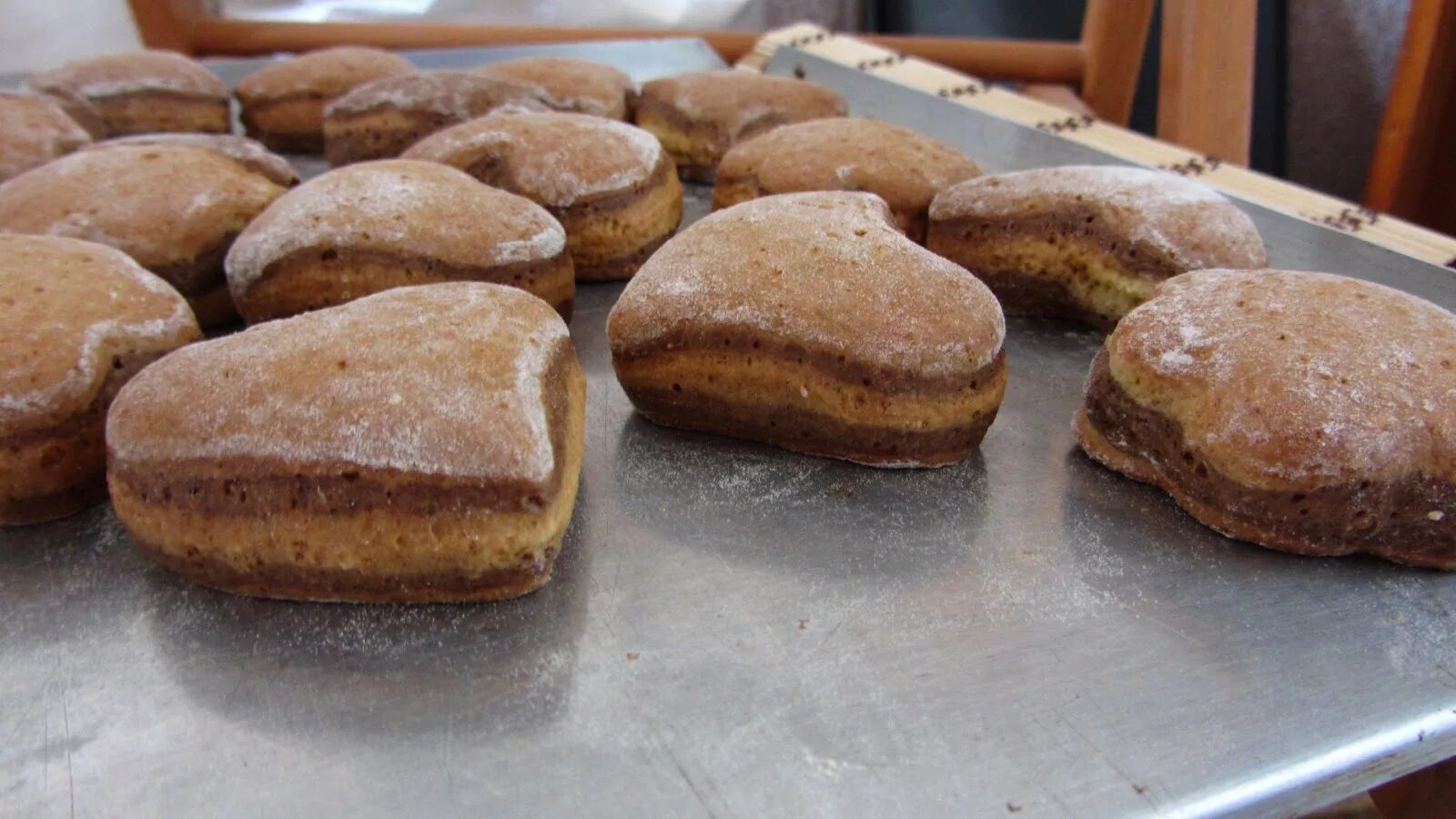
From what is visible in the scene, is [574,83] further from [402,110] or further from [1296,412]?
[1296,412]

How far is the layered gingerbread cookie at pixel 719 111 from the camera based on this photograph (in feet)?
8.41

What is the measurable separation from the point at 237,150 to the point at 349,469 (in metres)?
1.31

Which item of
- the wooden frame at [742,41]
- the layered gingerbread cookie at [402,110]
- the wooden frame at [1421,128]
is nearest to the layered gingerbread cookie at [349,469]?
the layered gingerbread cookie at [402,110]

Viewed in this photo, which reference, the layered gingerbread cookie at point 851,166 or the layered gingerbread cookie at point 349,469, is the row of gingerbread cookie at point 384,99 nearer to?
the layered gingerbread cookie at point 851,166

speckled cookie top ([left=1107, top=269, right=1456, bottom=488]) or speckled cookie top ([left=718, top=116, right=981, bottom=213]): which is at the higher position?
speckled cookie top ([left=718, top=116, right=981, bottom=213])

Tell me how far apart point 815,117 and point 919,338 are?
1378mm

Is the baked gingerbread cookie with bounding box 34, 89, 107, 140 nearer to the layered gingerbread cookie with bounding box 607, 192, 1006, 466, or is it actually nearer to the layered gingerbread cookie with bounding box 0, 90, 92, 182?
the layered gingerbread cookie with bounding box 0, 90, 92, 182

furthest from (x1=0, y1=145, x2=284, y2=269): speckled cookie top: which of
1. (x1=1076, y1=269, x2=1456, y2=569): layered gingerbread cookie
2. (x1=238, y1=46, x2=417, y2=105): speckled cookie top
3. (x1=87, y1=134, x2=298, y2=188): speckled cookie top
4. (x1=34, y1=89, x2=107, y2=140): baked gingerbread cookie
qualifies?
(x1=1076, y1=269, x2=1456, y2=569): layered gingerbread cookie

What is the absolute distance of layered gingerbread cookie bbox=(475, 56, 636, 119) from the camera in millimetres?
2668

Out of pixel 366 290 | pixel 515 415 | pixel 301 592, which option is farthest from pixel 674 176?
pixel 301 592

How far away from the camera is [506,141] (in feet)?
6.82

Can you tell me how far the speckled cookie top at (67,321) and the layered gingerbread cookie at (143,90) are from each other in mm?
1423

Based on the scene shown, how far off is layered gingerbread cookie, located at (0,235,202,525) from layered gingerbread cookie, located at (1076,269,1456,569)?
4.79 feet

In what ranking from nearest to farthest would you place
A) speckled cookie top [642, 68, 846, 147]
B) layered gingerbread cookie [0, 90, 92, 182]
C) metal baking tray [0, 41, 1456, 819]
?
metal baking tray [0, 41, 1456, 819] → layered gingerbread cookie [0, 90, 92, 182] → speckled cookie top [642, 68, 846, 147]
